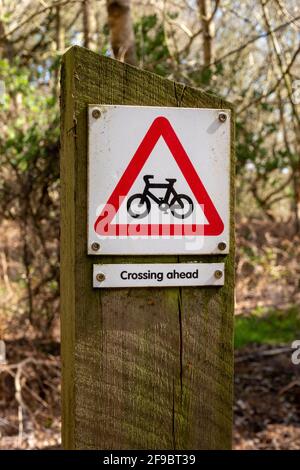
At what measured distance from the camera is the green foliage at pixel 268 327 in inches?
261

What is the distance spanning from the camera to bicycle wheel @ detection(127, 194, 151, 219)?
1.62 m

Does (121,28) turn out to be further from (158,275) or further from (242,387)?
(158,275)

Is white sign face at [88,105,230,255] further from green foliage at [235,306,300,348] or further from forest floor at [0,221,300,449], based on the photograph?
green foliage at [235,306,300,348]

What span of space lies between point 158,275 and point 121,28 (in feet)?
11.5

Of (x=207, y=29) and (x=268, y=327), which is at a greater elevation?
(x=207, y=29)

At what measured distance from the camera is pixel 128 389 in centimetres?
168

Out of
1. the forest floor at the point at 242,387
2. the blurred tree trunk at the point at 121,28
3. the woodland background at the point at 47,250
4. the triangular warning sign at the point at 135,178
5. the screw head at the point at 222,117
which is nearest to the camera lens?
the triangular warning sign at the point at 135,178

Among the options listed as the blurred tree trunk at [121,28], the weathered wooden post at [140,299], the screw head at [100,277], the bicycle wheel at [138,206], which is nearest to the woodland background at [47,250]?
the blurred tree trunk at [121,28]

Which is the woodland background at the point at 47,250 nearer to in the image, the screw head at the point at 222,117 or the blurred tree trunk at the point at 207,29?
the blurred tree trunk at the point at 207,29

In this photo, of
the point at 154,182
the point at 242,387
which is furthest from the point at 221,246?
the point at 242,387

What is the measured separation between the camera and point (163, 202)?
163cm

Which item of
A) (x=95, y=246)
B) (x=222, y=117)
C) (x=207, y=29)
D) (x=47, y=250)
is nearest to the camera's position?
(x=95, y=246)
